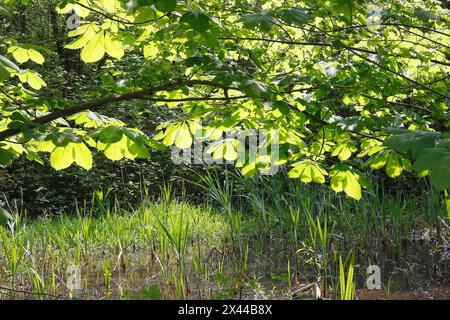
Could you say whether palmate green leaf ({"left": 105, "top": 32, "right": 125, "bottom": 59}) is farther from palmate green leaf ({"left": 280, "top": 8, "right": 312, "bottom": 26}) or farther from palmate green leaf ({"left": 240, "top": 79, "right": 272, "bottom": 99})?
palmate green leaf ({"left": 280, "top": 8, "right": 312, "bottom": 26})

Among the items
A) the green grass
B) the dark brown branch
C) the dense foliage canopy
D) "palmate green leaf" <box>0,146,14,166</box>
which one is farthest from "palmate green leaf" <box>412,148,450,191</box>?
the green grass

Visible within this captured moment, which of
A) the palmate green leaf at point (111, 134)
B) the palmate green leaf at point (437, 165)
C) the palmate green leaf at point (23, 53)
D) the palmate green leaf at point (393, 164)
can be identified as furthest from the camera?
the palmate green leaf at point (23, 53)

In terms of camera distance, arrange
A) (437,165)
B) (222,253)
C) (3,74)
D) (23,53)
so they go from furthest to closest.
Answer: (222,253)
(23,53)
(3,74)
(437,165)

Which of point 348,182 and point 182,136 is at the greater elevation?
point 182,136

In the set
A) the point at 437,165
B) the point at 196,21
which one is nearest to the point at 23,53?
the point at 196,21

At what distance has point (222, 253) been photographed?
3.04 metres

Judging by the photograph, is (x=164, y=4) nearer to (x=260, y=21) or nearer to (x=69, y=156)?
(x=260, y=21)

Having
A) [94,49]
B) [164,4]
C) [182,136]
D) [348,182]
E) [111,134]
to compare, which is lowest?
[348,182]

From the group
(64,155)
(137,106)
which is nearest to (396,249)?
(64,155)

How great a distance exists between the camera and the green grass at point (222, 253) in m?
2.55

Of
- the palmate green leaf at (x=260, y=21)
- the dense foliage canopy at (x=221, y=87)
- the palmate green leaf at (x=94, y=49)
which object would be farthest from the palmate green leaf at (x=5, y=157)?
the palmate green leaf at (x=260, y=21)

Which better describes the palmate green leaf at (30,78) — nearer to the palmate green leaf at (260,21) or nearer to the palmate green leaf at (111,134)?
the palmate green leaf at (111,134)

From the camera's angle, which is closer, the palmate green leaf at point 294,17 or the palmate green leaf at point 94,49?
the palmate green leaf at point 294,17
